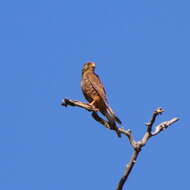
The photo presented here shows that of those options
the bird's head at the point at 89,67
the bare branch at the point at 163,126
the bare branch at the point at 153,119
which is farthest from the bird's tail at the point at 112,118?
the bird's head at the point at 89,67

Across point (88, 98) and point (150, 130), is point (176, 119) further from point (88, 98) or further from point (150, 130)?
point (88, 98)

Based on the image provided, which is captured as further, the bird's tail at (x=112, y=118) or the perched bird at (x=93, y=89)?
the perched bird at (x=93, y=89)

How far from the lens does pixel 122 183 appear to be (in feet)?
18.4

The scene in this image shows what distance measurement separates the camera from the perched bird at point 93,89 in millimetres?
9273

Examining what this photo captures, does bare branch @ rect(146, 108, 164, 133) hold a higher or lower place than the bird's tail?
lower

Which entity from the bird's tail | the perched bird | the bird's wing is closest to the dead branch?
the bird's tail

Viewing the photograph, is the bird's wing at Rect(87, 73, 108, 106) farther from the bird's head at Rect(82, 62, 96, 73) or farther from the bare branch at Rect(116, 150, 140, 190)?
the bare branch at Rect(116, 150, 140, 190)

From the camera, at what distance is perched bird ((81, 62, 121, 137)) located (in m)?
9.27

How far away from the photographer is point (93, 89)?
9.62 metres

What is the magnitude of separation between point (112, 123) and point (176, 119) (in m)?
1.27

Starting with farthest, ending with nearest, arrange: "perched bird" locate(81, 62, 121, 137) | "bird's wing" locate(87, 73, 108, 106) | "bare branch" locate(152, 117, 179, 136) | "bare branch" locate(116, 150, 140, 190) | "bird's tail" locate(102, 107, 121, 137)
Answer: "bird's wing" locate(87, 73, 108, 106) → "perched bird" locate(81, 62, 121, 137) → "bird's tail" locate(102, 107, 121, 137) → "bare branch" locate(152, 117, 179, 136) → "bare branch" locate(116, 150, 140, 190)

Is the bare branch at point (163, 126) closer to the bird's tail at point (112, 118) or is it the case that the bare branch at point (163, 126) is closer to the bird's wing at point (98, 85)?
the bird's tail at point (112, 118)

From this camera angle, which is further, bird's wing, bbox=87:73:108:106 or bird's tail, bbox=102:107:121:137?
bird's wing, bbox=87:73:108:106

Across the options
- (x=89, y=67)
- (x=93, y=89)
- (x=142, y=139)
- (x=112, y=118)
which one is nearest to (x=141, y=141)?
(x=142, y=139)
